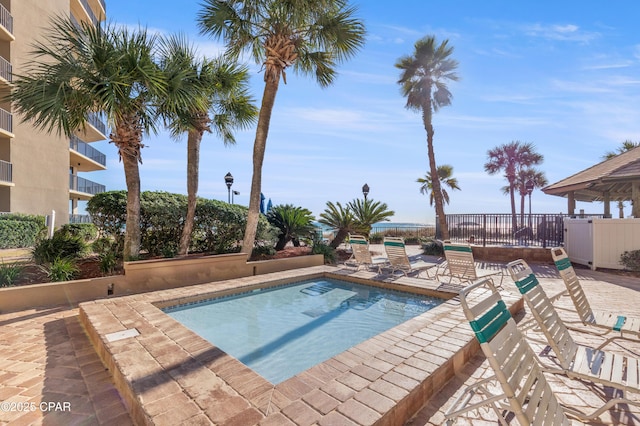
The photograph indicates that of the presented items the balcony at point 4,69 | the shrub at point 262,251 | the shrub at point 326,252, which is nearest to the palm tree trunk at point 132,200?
the shrub at point 262,251

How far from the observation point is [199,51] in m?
7.32

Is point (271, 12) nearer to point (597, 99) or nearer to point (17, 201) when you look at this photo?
point (597, 99)

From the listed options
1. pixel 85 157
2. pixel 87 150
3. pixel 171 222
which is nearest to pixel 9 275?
pixel 171 222

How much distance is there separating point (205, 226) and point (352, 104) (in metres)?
7.84

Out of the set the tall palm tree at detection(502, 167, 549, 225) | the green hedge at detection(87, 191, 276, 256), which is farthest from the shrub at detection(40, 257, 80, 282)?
the tall palm tree at detection(502, 167, 549, 225)

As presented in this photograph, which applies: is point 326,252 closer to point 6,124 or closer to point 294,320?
point 294,320

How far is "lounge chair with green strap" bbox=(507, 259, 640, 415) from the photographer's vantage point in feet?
7.01

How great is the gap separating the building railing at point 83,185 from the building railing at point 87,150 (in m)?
1.81

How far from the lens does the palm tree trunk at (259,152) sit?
8055 mm

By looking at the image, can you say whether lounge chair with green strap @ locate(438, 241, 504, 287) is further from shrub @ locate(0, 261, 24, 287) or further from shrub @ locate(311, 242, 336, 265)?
shrub @ locate(0, 261, 24, 287)

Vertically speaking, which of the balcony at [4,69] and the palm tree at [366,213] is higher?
the balcony at [4,69]

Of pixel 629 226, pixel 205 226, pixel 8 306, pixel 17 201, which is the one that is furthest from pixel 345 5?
pixel 17 201

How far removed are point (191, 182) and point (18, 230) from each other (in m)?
10.2

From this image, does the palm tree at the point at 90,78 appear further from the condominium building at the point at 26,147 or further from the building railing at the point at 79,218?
the building railing at the point at 79,218
